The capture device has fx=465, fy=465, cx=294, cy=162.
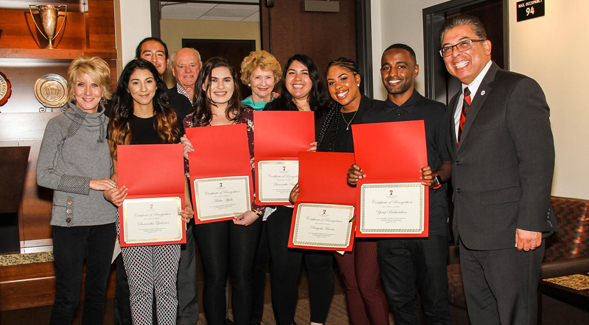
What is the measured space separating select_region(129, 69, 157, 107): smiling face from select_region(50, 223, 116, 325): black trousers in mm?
689

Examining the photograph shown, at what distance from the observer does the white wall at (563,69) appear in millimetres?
3170

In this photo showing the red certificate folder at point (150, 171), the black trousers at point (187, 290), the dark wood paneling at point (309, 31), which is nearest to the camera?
the red certificate folder at point (150, 171)

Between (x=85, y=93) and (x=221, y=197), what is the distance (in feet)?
3.01

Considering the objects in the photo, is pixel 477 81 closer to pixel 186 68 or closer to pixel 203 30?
pixel 186 68

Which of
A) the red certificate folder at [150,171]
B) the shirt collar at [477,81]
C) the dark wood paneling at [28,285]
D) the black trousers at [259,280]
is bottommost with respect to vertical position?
the dark wood paneling at [28,285]

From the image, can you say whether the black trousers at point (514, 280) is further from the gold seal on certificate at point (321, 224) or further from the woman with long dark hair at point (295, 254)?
the woman with long dark hair at point (295, 254)

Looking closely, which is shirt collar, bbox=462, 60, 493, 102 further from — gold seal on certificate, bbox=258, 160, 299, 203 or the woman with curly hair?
the woman with curly hair

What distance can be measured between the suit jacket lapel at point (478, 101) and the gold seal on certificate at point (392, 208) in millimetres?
326

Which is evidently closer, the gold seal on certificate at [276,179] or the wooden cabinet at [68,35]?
the gold seal on certificate at [276,179]

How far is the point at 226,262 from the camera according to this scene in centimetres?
245

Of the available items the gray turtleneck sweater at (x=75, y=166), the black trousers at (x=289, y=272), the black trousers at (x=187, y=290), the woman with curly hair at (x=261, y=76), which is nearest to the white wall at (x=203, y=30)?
the woman with curly hair at (x=261, y=76)

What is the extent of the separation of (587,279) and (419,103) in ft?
4.21

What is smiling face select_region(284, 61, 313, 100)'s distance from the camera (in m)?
2.72

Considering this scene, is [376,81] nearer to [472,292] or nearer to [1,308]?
[472,292]
